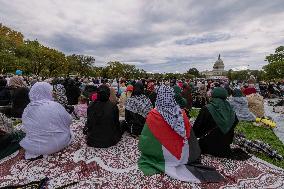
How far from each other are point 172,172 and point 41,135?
8.46 ft

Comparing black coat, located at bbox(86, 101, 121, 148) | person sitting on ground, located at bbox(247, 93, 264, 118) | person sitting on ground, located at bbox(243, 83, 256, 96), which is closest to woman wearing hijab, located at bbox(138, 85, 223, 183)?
black coat, located at bbox(86, 101, 121, 148)

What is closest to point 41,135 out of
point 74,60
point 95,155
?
point 95,155

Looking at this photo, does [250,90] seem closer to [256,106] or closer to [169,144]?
[256,106]

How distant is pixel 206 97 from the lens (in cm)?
1484

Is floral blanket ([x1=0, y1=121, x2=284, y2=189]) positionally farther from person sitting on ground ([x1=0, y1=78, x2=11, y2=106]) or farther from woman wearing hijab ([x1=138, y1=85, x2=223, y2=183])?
person sitting on ground ([x1=0, y1=78, x2=11, y2=106])

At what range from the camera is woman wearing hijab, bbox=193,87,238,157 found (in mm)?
5438

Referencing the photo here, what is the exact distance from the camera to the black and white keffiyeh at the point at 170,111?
4723 millimetres

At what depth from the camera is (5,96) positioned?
10633mm

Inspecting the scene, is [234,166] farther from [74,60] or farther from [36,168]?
[74,60]

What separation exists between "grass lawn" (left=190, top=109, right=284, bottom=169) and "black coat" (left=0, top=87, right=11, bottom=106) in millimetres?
7984

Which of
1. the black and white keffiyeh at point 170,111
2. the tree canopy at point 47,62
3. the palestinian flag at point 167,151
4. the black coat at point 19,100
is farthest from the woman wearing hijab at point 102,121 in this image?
the tree canopy at point 47,62

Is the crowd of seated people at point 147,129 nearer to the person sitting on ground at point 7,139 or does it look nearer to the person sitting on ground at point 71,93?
the person sitting on ground at point 7,139

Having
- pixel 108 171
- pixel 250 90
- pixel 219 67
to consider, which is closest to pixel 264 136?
pixel 250 90

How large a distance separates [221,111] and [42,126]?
3.37m
